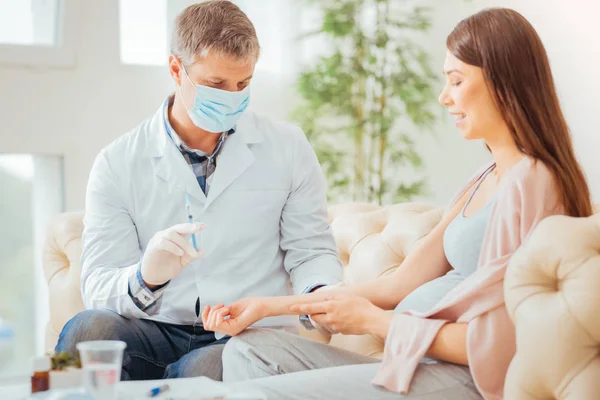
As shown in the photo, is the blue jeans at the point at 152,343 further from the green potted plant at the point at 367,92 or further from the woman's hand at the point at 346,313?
the green potted plant at the point at 367,92

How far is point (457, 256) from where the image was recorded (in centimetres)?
158

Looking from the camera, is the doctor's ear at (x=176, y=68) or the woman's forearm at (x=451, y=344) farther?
the doctor's ear at (x=176, y=68)

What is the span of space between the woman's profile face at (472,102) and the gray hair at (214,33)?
1.82 feet

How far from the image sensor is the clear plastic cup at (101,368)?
1180 millimetres

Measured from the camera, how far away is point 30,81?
3.12m

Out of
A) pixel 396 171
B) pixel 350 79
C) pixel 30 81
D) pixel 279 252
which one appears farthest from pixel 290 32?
pixel 279 252

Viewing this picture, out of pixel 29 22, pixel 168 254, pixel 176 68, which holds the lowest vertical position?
pixel 168 254

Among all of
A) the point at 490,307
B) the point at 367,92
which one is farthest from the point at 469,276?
the point at 367,92

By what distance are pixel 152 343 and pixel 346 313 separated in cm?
53

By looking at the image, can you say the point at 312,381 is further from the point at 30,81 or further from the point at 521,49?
the point at 30,81

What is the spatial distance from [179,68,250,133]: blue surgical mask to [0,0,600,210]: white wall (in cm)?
136

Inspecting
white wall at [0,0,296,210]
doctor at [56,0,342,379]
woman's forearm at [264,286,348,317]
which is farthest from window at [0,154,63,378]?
woman's forearm at [264,286,348,317]

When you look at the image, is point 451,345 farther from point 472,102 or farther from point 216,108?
point 216,108

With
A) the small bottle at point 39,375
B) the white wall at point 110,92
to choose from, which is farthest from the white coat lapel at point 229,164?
the white wall at point 110,92
